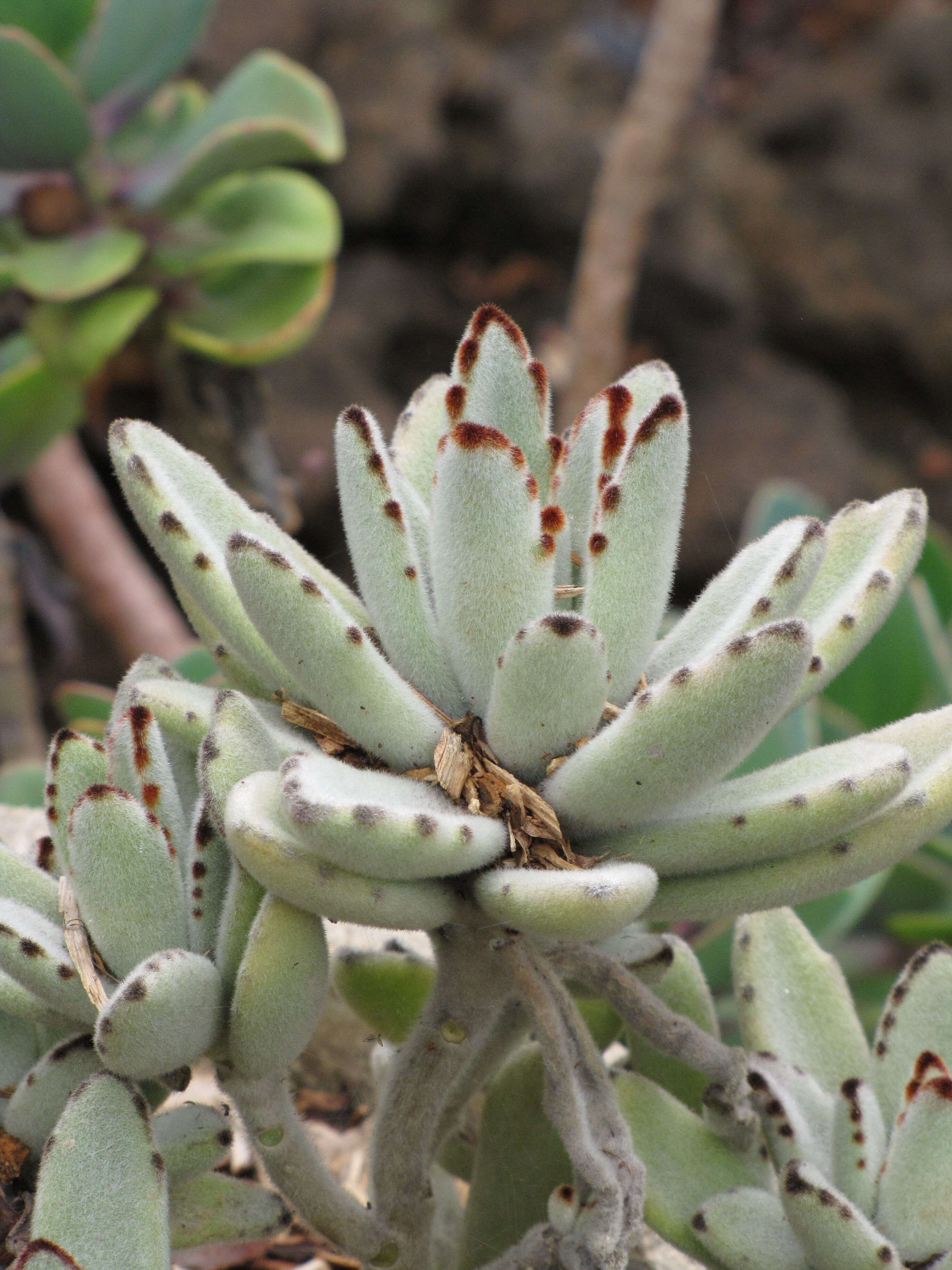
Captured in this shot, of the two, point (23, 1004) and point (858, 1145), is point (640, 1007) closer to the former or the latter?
point (858, 1145)

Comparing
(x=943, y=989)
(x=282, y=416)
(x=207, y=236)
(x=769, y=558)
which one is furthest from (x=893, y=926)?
(x=282, y=416)

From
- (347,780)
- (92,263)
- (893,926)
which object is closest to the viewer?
(347,780)

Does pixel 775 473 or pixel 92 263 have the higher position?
pixel 92 263

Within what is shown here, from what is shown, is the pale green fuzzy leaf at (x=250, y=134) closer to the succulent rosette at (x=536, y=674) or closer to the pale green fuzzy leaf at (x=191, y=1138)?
the succulent rosette at (x=536, y=674)

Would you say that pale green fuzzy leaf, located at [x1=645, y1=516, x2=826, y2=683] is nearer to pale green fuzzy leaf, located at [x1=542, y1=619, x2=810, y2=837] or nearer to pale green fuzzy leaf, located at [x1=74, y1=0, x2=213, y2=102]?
pale green fuzzy leaf, located at [x1=542, y1=619, x2=810, y2=837]

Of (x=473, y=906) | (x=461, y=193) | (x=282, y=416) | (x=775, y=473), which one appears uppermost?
(x=473, y=906)

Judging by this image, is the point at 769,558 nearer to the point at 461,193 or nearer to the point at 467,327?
the point at 467,327
